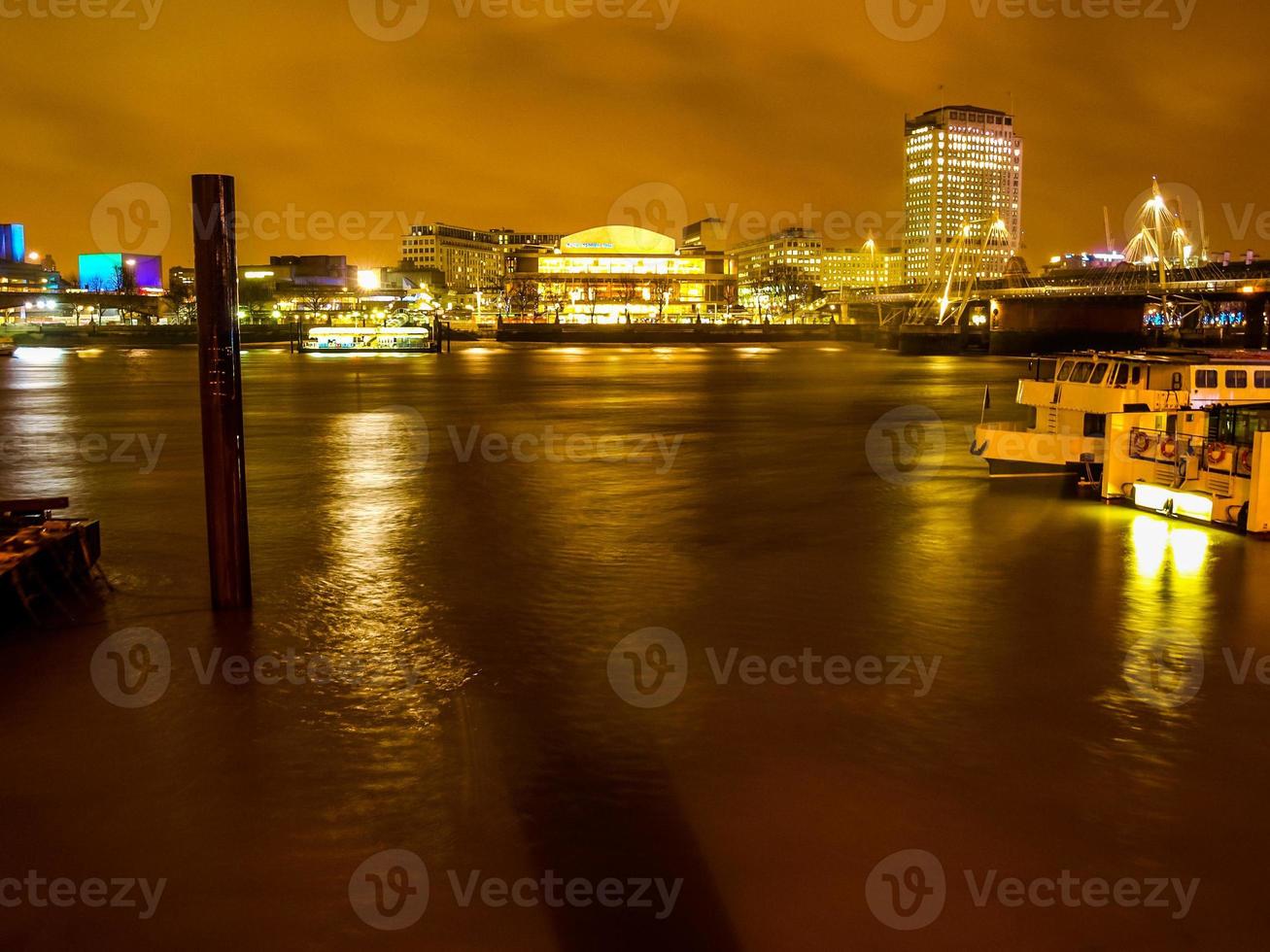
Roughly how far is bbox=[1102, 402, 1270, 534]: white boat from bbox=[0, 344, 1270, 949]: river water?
1.86 ft

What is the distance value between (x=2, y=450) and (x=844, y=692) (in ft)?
77.0

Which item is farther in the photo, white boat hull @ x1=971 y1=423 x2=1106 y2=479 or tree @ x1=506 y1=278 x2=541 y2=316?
tree @ x1=506 y1=278 x2=541 y2=316

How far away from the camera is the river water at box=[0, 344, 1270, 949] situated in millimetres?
6121

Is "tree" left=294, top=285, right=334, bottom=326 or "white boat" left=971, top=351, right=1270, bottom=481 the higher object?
"tree" left=294, top=285, right=334, bottom=326

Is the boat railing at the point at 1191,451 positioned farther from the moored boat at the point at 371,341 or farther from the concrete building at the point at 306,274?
the concrete building at the point at 306,274

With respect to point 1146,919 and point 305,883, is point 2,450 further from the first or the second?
point 1146,919

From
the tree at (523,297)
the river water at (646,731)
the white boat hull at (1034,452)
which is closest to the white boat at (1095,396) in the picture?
the white boat hull at (1034,452)

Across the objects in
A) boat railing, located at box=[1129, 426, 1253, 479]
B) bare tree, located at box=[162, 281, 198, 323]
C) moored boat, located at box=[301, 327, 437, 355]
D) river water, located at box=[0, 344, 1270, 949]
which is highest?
bare tree, located at box=[162, 281, 198, 323]

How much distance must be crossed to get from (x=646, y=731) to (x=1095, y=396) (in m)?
16.2

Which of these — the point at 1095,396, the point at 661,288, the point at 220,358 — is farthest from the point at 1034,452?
the point at 661,288

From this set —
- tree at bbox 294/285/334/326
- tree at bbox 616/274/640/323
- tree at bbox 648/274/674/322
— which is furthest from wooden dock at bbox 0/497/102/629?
tree at bbox 616/274/640/323

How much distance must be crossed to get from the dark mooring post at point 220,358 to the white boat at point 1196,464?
13862 millimetres

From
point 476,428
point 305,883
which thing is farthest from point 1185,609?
point 476,428

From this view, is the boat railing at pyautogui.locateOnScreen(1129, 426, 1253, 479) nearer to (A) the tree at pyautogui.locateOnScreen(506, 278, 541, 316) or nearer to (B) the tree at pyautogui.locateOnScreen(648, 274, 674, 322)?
(A) the tree at pyautogui.locateOnScreen(506, 278, 541, 316)
